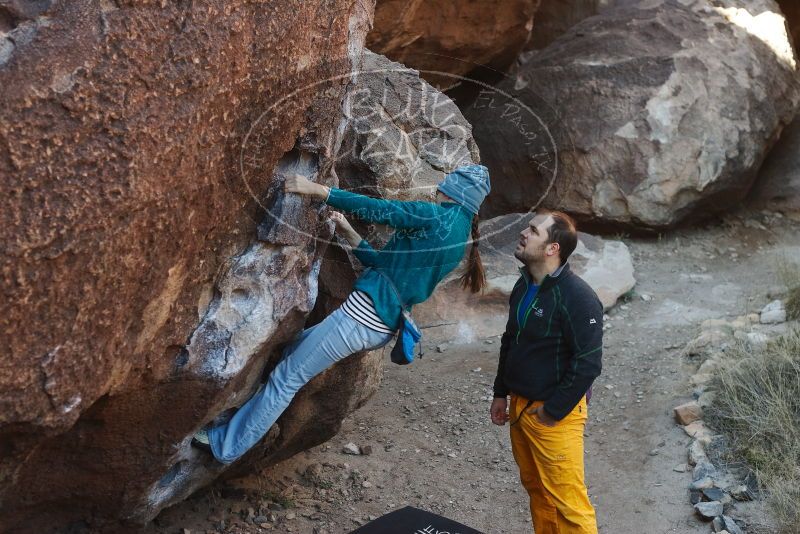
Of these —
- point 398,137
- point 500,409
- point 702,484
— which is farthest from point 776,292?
point 500,409

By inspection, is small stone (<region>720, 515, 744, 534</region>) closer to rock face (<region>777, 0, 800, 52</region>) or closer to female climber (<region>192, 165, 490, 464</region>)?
Result: female climber (<region>192, 165, 490, 464</region>)

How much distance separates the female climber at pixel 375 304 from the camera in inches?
134

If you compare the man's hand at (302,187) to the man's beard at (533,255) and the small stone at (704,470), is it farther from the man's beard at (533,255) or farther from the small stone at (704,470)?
the small stone at (704,470)

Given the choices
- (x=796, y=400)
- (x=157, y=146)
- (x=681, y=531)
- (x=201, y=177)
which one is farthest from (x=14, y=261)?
(x=796, y=400)

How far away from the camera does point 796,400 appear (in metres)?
4.37

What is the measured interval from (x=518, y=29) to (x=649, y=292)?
233 centimetres

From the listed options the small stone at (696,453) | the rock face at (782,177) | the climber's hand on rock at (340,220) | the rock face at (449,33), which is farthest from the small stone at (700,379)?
the rock face at (782,177)

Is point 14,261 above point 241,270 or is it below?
above

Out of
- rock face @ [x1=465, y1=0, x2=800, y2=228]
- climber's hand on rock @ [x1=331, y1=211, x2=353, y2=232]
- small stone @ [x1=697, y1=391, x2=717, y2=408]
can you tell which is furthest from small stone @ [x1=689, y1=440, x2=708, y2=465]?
rock face @ [x1=465, y1=0, x2=800, y2=228]

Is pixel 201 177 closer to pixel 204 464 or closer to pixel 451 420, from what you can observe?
pixel 204 464

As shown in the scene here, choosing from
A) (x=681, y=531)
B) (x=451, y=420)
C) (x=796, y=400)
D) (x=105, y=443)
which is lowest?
(x=451, y=420)

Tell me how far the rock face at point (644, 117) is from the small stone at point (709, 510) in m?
3.38

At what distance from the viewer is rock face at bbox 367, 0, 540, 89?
645 centimetres

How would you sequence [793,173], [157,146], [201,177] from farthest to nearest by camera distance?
[793,173], [201,177], [157,146]
